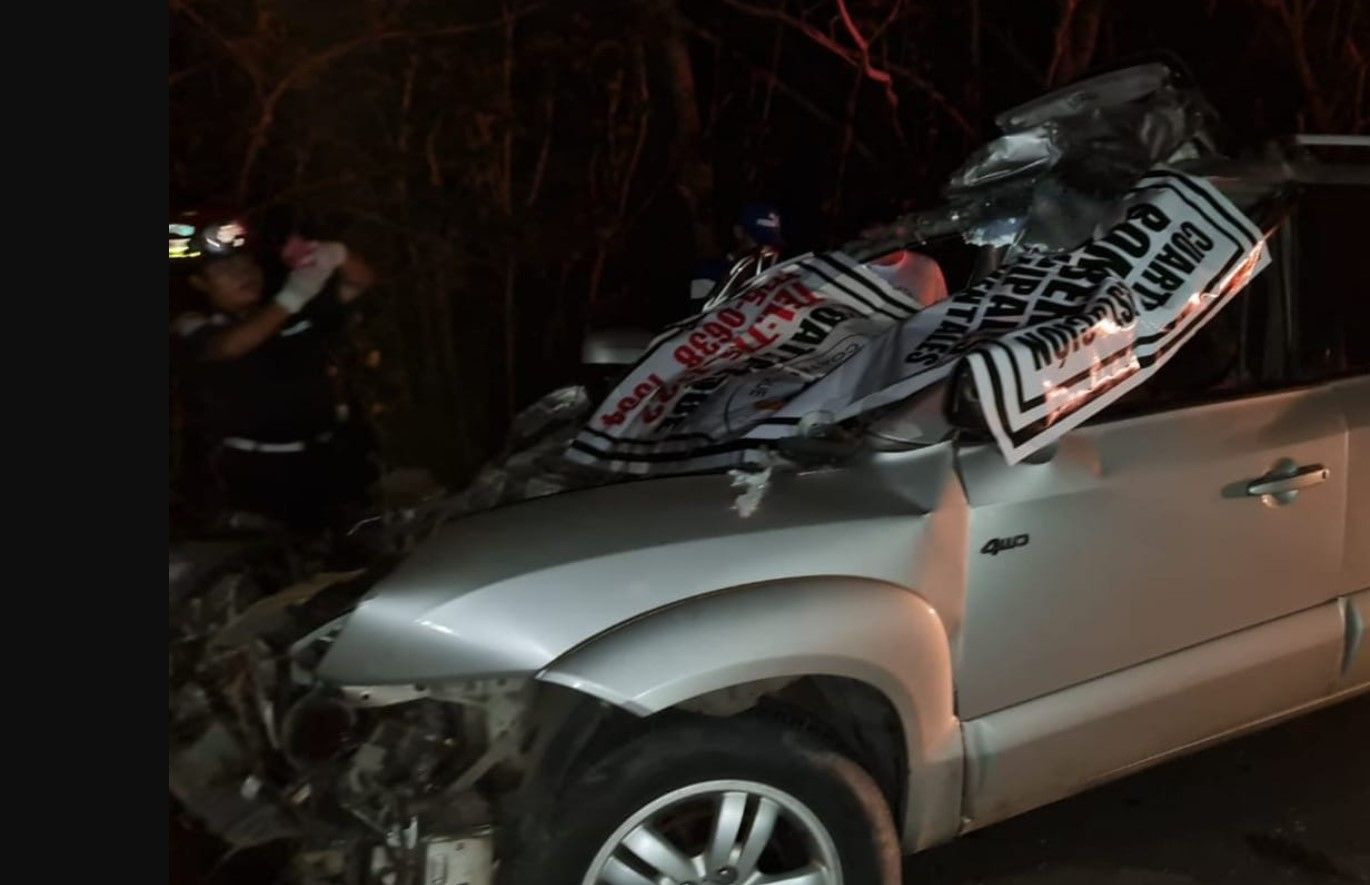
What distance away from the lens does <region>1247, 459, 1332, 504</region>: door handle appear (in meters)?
2.98

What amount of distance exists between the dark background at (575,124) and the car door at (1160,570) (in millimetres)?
3149

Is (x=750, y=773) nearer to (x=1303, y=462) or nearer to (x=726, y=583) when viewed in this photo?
(x=726, y=583)

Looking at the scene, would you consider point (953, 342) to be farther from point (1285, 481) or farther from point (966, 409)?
point (1285, 481)

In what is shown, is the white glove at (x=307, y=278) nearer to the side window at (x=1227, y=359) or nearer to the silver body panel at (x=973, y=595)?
the silver body panel at (x=973, y=595)

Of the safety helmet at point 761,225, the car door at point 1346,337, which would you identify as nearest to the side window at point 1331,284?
the car door at point 1346,337

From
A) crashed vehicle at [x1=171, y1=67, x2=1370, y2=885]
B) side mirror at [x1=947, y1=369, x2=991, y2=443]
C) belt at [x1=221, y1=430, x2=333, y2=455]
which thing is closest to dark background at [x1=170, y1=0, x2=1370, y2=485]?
belt at [x1=221, y1=430, x2=333, y2=455]

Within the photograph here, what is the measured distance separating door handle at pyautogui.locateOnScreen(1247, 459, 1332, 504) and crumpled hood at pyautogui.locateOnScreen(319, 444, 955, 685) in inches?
35.5

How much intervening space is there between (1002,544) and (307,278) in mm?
3032

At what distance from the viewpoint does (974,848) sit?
3309mm

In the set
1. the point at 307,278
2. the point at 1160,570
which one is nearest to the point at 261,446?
the point at 307,278

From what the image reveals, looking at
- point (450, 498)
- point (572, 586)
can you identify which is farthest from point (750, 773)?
point (450, 498)

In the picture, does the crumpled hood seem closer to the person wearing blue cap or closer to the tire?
the tire

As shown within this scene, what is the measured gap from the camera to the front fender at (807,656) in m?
2.22

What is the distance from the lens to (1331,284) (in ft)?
10.9
